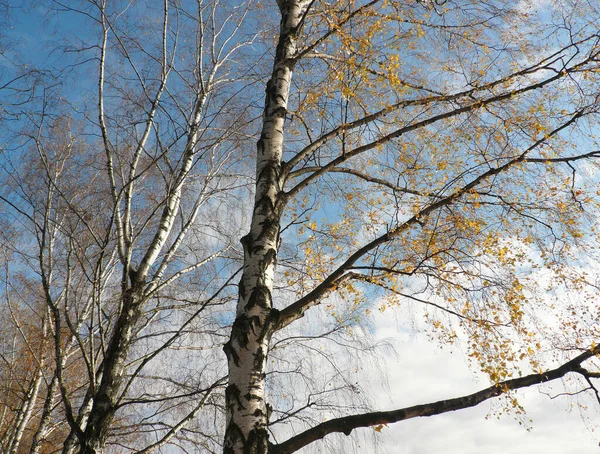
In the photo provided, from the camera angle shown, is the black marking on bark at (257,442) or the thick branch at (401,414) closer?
the black marking on bark at (257,442)

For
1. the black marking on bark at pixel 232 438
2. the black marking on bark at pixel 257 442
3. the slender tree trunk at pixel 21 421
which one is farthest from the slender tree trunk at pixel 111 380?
the slender tree trunk at pixel 21 421

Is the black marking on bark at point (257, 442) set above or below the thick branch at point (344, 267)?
below

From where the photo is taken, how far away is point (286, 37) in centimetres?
386

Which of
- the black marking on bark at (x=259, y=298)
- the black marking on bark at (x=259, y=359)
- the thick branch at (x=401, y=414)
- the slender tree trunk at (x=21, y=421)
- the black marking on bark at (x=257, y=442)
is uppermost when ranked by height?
the slender tree trunk at (x=21, y=421)

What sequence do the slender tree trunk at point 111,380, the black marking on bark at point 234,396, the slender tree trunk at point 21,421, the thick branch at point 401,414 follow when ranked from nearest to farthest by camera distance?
the black marking on bark at point 234,396 → the thick branch at point 401,414 → the slender tree trunk at point 111,380 → the slender tree trunk at point 21,421

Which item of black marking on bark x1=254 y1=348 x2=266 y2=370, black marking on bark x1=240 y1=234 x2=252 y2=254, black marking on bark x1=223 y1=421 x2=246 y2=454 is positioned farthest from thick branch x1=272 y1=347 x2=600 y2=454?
black marking on bark x1=240 y1=234 x2=252 y2=254

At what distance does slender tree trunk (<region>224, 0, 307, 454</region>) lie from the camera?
2.34m

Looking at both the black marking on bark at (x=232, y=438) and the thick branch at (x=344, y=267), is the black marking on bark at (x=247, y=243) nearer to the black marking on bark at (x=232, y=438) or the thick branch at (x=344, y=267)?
the thick branch at (x=344, y=267)

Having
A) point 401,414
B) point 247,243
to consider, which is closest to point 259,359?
point 247,243

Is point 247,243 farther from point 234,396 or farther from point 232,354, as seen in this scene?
point 234,396

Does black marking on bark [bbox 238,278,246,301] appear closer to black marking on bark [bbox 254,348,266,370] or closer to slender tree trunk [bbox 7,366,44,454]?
black marking on bark [bbox 254,348,266,370]

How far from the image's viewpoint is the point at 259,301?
2664 mm

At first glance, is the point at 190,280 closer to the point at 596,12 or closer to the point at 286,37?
the point at 286,37

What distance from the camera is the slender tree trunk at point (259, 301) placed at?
2336 millimetres
